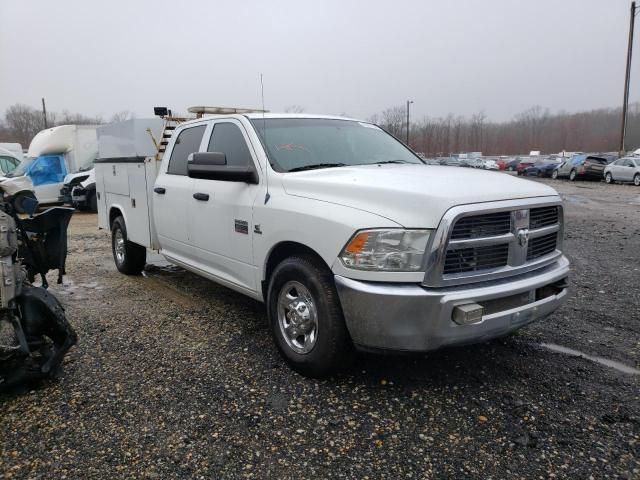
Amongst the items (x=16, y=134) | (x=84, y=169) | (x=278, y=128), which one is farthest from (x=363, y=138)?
(x=16, y=134)

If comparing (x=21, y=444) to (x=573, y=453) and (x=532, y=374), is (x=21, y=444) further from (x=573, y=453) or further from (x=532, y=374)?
(x=532, y=374)

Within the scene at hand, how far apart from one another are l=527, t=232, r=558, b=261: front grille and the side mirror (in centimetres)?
207

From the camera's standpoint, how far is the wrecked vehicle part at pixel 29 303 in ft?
10.8

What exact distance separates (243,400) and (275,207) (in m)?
1.36

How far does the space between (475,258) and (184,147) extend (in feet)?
11.1

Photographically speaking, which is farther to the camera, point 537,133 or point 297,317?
point 537,133

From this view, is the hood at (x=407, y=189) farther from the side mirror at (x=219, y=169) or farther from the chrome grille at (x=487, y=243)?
the side mirror at (x=219, y=169)

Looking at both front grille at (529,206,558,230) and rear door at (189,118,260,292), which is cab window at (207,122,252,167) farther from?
front grille at (529,206,558,230)

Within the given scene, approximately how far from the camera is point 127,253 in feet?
Result: 22.2

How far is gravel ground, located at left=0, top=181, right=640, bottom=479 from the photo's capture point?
2682 mm

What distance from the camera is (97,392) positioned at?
3463 mm

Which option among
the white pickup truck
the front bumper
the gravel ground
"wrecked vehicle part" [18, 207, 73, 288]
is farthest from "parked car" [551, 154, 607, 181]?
"wrecked vehicle part" [18, 207, 73, 288]

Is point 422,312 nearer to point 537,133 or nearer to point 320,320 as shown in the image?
point 320,320

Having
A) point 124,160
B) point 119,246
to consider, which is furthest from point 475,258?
point 119,246
